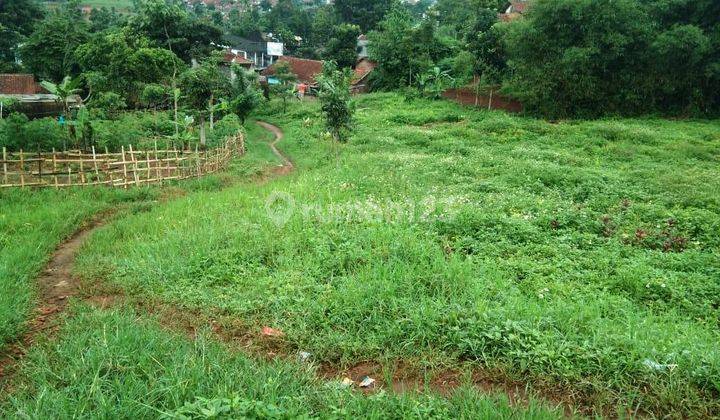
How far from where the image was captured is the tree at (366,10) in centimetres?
5944

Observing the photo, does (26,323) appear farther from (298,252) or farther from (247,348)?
(298,252)

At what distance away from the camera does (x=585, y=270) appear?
6.71 meters

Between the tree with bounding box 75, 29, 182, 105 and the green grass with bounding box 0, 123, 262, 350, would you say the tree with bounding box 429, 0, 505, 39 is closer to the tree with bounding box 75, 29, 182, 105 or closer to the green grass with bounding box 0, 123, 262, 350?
the tree with bounding box 75, 29, 182, 105

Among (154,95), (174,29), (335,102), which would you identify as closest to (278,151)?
(335,102)

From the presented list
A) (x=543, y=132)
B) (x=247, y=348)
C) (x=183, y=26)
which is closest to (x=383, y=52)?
(x=183, y=26)

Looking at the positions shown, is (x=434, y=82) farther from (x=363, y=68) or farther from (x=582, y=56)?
(x=582, y=56)

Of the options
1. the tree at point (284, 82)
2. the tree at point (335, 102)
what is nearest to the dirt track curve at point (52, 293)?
the tree at point (335, 102)

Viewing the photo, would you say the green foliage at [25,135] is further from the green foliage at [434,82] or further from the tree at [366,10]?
the tree at [366,10]

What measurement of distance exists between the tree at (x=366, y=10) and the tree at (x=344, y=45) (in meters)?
11.4

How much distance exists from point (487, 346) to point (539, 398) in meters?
0.75

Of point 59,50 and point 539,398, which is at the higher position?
point 59,50

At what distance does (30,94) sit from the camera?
29391 mm

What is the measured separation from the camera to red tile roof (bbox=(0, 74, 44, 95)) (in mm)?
Answer: 29138

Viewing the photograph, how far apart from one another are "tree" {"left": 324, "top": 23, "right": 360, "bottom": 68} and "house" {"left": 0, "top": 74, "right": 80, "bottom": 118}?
2603 centimetres
